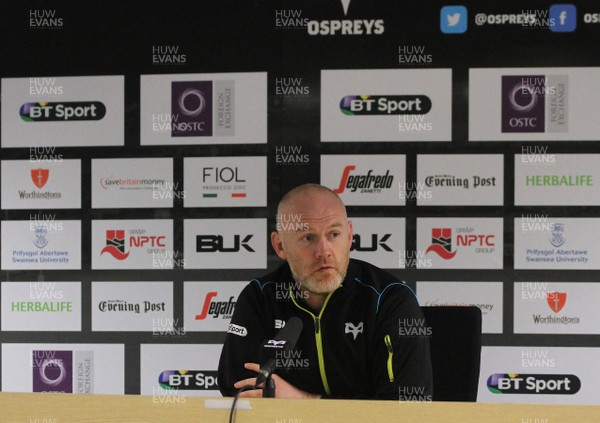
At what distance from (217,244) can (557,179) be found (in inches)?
70.6

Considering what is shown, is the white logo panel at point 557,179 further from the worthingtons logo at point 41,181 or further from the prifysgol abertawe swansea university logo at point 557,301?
the worthingtons logo at point 41,181

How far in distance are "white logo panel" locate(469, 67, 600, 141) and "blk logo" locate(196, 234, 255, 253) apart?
1302mm

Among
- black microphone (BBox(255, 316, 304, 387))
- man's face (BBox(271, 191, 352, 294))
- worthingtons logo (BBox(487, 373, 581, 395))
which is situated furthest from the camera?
worthingtons logo (BBox(487, 373, 581, 395))

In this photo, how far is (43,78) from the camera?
3.22 meters

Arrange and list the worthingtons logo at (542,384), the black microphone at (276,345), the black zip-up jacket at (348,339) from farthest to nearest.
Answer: the worthingtons logo at (542,384) < the black zip-up jacket at (348,339) < the black microphone at (276,345)

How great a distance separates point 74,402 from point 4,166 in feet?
8.20

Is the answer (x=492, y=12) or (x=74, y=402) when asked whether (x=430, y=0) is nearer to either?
(x=492, y=12)

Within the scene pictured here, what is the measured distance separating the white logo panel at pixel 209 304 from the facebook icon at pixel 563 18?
210 cm

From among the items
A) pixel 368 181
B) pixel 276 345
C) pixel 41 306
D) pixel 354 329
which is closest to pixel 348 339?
pixel 354 329

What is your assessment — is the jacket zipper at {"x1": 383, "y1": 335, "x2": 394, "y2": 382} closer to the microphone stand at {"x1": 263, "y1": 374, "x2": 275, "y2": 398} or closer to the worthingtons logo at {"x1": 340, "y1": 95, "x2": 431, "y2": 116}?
the microphone stand at {"x1": 263, "y1": 374, "x2": 275, "y2": 398}

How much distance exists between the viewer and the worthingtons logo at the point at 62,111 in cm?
319

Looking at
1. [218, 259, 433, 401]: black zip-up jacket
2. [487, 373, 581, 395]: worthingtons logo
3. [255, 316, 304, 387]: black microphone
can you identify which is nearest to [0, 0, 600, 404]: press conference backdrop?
[487, 373, 581, 395]: worthingtons logo

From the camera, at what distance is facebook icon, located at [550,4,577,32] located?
298 cm

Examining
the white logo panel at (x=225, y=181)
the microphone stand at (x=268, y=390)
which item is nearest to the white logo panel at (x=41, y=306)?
the white logo panel at (x=225, y=181)
